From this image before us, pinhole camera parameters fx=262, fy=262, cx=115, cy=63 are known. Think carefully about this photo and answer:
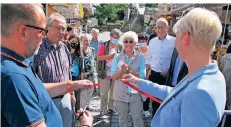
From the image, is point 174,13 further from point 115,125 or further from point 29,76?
point 29,76

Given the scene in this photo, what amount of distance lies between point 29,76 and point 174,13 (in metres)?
24.5

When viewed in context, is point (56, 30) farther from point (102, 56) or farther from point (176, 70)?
point (102, 56)

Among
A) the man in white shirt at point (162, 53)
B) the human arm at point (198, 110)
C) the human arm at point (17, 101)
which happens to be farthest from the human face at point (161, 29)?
the human arm at point (17, 101)

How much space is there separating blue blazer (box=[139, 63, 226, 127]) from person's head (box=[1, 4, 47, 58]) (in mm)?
878

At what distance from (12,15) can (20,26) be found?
67 mm

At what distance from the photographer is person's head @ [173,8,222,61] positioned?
4.79 feet

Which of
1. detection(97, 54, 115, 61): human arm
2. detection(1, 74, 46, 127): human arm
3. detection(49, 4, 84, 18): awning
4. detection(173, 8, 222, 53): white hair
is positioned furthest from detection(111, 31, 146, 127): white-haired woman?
detection(49, 4, 84, 18): awning

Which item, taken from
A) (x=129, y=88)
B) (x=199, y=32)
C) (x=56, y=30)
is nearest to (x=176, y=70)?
(x=129, y=88)

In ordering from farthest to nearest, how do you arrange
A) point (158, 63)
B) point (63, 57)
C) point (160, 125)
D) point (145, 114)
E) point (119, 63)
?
point (145, 114)
point (158, 63)
point (119, 63)
point (63, 57)
point (160, 125)

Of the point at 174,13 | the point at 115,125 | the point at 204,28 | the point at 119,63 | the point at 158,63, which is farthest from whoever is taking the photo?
the point at 174,13

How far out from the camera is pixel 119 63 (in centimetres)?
364

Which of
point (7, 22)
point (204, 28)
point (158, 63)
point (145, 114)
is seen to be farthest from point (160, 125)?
point (145, 114)

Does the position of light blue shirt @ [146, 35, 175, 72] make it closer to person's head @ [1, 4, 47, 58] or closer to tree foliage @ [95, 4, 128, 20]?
person's head @ [1, 4, 47, 58]

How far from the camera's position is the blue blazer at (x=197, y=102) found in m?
1.38
